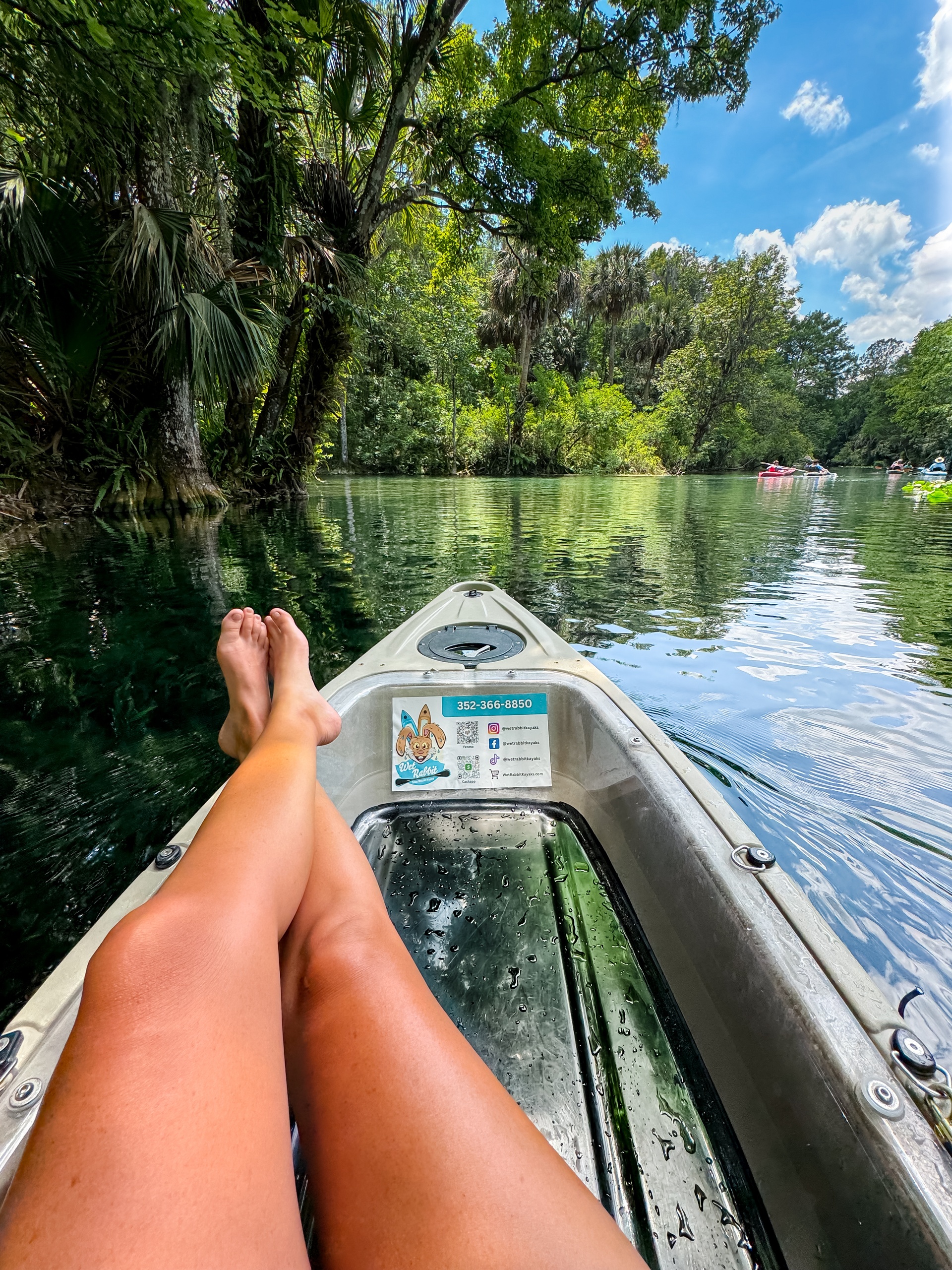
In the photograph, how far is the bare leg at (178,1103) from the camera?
424 mm

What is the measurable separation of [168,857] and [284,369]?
31.4 feet

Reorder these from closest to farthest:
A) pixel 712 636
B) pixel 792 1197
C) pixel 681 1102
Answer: pixel 792 1197
pixel 681 1102
pixel 712 636

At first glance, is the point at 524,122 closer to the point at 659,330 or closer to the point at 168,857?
the point at 168,857

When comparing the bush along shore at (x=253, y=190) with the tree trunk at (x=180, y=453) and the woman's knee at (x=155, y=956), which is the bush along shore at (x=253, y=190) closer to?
the tree trunk at (x=180, y=453)

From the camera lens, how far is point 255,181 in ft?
21.2

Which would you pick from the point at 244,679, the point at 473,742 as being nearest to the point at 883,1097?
the point at 473,742

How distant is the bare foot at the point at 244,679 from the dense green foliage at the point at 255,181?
12.6 feet

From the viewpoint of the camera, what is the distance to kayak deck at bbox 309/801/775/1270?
791 millimetres

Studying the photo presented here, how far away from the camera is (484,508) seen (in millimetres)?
10797

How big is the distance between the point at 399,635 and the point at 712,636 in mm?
2491

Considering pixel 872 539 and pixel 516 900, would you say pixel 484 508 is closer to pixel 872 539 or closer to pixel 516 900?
pixel 872 539

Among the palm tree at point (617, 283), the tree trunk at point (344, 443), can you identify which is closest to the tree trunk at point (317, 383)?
the tree trunk at point (344, 443)

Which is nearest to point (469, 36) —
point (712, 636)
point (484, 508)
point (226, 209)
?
point (226, 209)

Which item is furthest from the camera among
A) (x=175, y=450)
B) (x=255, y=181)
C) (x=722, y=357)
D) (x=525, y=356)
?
(x=722, y=357)
